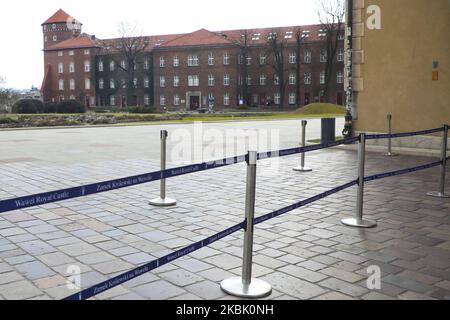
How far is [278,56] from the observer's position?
70.8 meters

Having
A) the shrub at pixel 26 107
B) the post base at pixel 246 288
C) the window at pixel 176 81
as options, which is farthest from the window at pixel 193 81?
the post base at pixel 246 288

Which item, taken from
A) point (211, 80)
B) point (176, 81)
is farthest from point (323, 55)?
point (176, 81)

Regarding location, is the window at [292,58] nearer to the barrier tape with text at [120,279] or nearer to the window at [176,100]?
the window at [176,100]

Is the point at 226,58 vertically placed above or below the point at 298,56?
above

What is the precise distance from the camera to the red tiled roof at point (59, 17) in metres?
94.5

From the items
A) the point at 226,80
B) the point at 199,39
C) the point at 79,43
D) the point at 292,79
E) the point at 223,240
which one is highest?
the point at 79,43

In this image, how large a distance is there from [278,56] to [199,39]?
14.3 m

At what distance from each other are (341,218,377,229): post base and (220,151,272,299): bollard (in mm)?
2354

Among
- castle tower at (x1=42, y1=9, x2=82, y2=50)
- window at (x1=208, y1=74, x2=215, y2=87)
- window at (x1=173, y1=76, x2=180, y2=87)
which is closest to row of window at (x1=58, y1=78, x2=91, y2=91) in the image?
castle tower at (x1=42, y1=9, x2=82, y2=50)

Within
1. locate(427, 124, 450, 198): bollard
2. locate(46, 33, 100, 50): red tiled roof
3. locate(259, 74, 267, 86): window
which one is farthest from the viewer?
locate(46, 33, 100, 50): red tiled roof

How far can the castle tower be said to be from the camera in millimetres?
94062

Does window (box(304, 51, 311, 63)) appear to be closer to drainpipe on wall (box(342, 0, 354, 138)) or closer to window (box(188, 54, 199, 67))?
window (box(188, 54, 199, 67))

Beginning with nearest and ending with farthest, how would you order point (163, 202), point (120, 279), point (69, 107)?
point (120, 279) < point (163, 202) < point (69, 107)

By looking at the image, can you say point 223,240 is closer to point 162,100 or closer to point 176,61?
point 176,61
